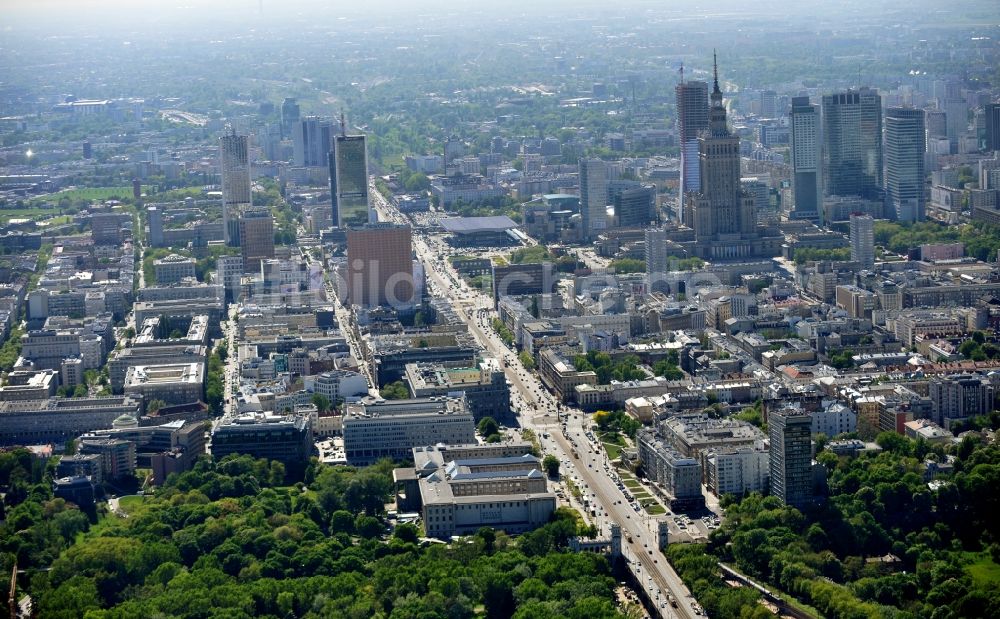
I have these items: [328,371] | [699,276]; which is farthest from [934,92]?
[328,371]

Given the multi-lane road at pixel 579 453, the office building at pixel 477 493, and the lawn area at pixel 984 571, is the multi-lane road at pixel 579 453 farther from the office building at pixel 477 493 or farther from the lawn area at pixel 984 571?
the lawn area at pixel 984 571

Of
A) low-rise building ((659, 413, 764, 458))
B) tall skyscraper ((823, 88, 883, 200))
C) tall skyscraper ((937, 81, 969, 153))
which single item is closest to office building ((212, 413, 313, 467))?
low-rise building ((659, 413, 764, 458))

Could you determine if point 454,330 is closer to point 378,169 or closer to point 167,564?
point 167,564

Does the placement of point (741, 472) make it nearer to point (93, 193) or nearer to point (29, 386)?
point (29, 386)

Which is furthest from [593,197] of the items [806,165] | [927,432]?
[927,432]

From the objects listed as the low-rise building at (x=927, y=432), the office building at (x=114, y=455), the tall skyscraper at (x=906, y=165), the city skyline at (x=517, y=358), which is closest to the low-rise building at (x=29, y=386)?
the city skyline at (x=517, y=358)

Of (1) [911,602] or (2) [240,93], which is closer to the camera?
(1) [911,602]
